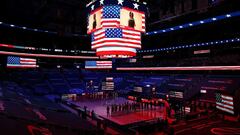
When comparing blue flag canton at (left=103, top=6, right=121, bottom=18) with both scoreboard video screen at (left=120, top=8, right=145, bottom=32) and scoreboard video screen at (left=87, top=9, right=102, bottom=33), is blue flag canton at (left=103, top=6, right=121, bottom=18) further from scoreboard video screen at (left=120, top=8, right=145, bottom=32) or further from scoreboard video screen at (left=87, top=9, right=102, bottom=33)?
scoreboard video screen at (left=87, top=9, right=102, bottom=33)

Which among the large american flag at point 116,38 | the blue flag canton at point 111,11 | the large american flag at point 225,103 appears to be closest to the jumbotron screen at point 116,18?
the blue flag canton at point 111,11

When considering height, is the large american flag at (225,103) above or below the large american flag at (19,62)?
below

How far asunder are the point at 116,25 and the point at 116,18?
0.93ft

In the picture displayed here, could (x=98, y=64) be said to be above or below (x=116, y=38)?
below

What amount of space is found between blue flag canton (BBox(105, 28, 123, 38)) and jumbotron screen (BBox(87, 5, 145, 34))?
355 millimetres

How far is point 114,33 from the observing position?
25.9ft

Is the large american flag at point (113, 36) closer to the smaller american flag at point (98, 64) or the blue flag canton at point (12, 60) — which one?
the blue flag canton at point (12, 60)

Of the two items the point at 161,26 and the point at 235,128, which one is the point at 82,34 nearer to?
the point at 161,26

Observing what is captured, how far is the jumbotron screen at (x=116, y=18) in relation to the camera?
293 inches

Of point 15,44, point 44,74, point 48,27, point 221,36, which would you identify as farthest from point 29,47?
point 221,36

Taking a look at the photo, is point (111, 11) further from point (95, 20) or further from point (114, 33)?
point (95, 20)

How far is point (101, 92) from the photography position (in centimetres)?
2919

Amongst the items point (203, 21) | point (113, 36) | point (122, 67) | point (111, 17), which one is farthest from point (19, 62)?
point (203, 21)

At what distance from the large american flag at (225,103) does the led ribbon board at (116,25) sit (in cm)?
975
